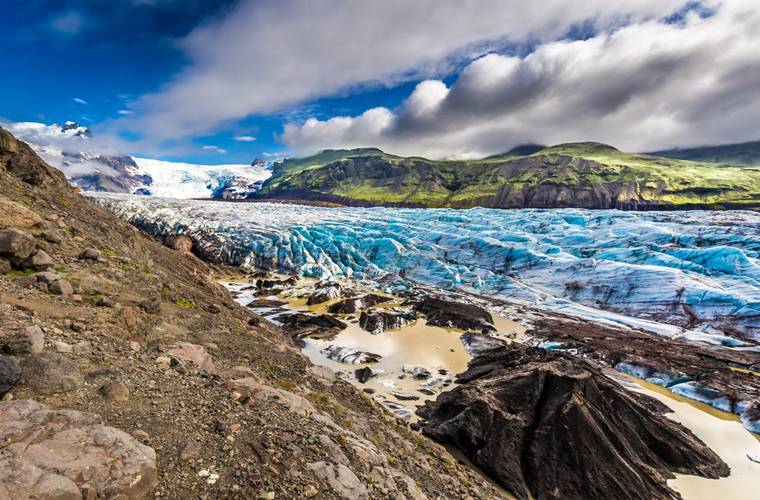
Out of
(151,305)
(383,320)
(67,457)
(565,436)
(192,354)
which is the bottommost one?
(383,320)

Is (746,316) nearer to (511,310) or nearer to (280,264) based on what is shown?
(511,310)

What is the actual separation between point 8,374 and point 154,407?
2.10 m

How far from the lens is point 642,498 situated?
1181 cm

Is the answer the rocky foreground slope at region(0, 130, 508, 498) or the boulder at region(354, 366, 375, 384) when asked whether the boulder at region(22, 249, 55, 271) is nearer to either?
the rocky foreground slope at region(0, 130, 508, 498)

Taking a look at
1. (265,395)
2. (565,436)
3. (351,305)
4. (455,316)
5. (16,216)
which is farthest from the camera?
(351,305)

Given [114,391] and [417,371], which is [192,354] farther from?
[417,371]

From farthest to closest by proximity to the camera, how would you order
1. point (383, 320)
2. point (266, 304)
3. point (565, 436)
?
point (266, 304) < point (383, 320) < point (565, 436)

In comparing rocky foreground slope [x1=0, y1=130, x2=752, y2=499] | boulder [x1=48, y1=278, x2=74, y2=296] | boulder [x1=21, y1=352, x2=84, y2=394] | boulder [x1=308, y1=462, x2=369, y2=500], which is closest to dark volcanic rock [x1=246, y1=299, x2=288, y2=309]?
rocky foreground slope [x1=0, y1=130, x2=752, y2=499]

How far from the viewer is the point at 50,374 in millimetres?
5738

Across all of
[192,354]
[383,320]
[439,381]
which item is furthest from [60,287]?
[383,320]

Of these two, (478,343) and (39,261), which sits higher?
(39,261)

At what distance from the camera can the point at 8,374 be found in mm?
5180

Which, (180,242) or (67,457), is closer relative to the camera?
(67,457)

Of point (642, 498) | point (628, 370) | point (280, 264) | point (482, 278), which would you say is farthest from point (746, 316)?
point (280, 264)
